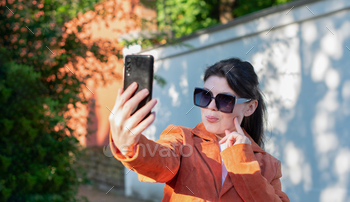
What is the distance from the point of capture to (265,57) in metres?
3.95

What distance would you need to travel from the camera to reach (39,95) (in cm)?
376

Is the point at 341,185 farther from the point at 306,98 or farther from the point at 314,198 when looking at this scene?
the point at 306,98

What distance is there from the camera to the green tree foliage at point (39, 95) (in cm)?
332

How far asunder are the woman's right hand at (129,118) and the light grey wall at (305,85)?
2126 millimetres

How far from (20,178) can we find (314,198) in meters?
3.04

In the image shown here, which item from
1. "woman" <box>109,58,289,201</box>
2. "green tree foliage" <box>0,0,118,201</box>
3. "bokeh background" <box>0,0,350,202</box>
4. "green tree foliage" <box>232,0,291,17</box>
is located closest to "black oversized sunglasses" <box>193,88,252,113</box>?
"woman" <box>109,58,289,201</box>

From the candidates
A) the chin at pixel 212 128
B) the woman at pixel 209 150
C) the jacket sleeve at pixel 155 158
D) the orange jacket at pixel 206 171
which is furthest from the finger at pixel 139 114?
the chin at pixel 212 128

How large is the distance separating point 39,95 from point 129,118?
3081 millimetres

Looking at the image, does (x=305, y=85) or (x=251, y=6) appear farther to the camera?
(x=251, y=6)

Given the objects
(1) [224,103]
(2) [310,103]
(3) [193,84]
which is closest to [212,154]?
(1) [224,103]

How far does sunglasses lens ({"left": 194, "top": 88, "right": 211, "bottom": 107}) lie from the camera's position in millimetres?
1597

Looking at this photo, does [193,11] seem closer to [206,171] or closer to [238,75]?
[238,75]

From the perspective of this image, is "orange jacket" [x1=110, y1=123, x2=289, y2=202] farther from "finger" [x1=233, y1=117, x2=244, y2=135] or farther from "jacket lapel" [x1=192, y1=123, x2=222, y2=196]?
"finger" [x1=233, y1=117, x2=244, y2=135]

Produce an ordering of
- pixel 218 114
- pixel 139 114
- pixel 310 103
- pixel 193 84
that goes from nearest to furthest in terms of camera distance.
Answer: pixel 139 114
pixel 218 114
pixel 310 103
pixel 193 84
